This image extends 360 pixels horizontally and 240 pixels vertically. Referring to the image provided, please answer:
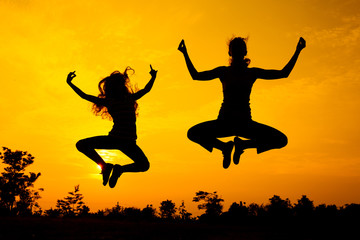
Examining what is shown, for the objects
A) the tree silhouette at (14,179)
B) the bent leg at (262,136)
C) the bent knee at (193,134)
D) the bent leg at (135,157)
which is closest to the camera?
the bent leg at (262,136)

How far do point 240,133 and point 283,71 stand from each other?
137 centimetres

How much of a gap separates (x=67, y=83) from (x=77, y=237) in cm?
328

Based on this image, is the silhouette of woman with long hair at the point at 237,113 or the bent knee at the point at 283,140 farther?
the bent knee at the point at 283,140

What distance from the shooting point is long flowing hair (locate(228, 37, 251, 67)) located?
7.02 meters

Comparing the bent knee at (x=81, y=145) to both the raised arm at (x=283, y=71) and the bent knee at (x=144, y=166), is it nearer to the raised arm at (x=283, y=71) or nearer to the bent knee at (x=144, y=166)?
the bent knee at (x=144, y=166)

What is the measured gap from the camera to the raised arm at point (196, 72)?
692cm

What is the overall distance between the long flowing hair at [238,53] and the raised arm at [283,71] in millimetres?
267

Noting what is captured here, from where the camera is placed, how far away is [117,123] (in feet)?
24.5

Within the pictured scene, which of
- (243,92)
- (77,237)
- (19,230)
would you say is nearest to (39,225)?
(19,230)

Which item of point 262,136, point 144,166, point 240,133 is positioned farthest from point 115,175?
point 262,136

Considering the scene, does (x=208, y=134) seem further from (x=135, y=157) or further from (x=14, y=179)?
(x=14, y=179)

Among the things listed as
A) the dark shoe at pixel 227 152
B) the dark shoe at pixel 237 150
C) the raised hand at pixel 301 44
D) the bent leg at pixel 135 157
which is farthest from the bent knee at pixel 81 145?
the raised hand at pixel 301 44

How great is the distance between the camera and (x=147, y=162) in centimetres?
788

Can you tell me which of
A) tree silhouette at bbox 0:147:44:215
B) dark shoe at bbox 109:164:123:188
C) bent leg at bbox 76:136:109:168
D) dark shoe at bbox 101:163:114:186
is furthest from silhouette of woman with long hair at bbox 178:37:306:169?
tree silhouette at bbox 0:147:44:215
